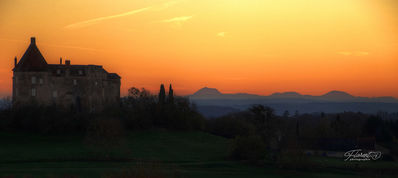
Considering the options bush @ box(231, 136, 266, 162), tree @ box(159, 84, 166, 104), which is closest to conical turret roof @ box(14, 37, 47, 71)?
tree @ box(159, 84, 166, 104)

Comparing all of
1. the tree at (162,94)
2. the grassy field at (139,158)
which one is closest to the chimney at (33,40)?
the grassy field at (139,158)

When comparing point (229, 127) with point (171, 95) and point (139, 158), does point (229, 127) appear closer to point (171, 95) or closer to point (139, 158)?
point (171, 95)

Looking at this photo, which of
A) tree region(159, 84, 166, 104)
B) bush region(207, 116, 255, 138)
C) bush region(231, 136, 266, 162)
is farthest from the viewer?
bush region(207, 116, 255, 138)

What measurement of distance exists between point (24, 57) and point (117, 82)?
728 inches

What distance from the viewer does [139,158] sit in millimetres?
60594

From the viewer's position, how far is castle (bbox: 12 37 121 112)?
83312 millimetres

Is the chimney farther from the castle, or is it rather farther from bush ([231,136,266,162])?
bush ([231,136,266,162])

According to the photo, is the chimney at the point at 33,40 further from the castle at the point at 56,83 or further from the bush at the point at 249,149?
the bush at the point at 249,149

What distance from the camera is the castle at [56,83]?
8331 centimetres

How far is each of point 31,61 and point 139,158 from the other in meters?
34.3

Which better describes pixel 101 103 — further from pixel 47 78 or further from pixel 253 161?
pixel 253 161

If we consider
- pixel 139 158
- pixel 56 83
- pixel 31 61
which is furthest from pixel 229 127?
pixel 139 158

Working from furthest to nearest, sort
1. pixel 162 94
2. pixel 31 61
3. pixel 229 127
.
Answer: pixel 229 127 → pixel 162 94 → pixel 31 61

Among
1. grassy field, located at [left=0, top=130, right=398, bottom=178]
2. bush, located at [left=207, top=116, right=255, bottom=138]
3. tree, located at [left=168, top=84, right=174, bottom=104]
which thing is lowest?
grassy field, located at [left=0, top=130, right=398, bottom=178]
